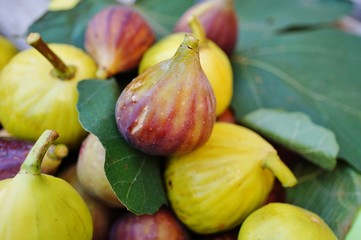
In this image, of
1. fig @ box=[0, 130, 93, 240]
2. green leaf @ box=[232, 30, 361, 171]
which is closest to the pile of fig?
fig @ box=[0, 130, 93, 240]

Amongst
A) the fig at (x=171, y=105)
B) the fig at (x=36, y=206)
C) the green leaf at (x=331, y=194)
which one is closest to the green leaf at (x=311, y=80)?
the green leaf at (x=331, y=194)

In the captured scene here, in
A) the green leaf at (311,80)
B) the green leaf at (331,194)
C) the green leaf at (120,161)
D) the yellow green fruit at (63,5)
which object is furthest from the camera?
the yellow green fruit at (63,5)

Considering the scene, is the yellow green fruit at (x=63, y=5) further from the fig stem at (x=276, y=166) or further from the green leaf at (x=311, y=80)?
the fig stem at (x=276, y=166)

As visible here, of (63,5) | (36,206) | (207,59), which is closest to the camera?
(36,206)

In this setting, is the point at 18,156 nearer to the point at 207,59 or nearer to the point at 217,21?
the point at 207,59

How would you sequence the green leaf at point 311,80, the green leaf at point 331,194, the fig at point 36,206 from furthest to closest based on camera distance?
the green leaf at point 311,80 < the green leaf at point 331,194 < the fig at point 36,206

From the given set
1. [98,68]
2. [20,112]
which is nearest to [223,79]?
[98,68]

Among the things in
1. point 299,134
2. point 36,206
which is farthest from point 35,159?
point 299,134
